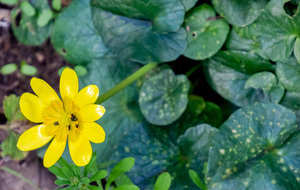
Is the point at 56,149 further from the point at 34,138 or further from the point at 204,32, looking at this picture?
the point at 204,32

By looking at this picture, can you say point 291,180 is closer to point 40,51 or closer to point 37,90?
point 37,90

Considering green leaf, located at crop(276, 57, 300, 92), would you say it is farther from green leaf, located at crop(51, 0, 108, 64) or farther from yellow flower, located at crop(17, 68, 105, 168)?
green leaf, located at crop(51, 0, 108, 64)

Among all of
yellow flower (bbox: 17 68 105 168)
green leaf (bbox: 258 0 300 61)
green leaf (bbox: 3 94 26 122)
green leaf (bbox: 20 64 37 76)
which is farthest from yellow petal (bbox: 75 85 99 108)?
green leaf (bbox: 20 64 37 76)

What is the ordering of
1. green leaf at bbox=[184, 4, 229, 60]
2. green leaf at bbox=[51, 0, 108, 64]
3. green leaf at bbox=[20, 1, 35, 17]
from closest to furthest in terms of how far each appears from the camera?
green leaf at bbox=[184, 4, 229, 60] → green leaf at bbox=[51, 0, 108, 64] → green leaf at bbox=[20, 1, 35, 17]

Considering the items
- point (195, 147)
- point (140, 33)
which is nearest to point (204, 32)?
point (140, 33)

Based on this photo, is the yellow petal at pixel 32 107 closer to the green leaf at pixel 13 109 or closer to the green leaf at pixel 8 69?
the green leaf at pixel 13 109

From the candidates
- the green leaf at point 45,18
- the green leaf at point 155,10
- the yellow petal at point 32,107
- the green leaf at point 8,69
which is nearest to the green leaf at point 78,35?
the green leaf at point 45,18
